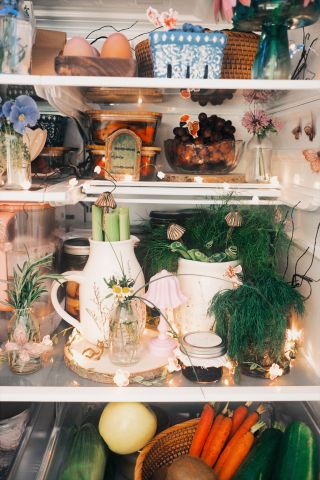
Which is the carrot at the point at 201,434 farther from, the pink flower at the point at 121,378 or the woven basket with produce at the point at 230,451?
the pink flower at the point at 121,378

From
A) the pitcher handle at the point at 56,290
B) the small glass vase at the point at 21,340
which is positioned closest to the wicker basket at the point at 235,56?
the pitcher handle at the point at 56,290

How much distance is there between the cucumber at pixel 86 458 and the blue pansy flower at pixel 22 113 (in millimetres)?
874

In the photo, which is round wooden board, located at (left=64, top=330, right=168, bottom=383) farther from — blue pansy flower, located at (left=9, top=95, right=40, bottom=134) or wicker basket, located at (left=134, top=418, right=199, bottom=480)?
blue pansy flower, located at (left=9, top=95, right=40, bottom=134)

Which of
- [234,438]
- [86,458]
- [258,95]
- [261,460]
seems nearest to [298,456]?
[261,460]

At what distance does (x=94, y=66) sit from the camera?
3.75ft

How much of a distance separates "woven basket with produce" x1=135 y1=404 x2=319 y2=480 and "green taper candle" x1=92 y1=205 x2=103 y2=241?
58 cm

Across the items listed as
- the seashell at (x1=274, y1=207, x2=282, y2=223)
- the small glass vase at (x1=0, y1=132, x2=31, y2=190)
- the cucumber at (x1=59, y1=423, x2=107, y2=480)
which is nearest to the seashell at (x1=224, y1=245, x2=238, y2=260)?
the seashell at (x1=274, y1=207, x2=282, y2=223)

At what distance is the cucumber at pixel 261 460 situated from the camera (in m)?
1.23

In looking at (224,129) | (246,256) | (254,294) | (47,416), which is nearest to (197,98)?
(224,129)

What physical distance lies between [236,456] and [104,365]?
0.45 metres

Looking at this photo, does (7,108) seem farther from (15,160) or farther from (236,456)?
(236,456)

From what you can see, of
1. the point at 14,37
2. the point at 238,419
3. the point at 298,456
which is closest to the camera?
the point at 14,37

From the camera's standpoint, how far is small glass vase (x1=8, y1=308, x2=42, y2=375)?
121cm

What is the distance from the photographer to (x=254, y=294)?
1.20 m
